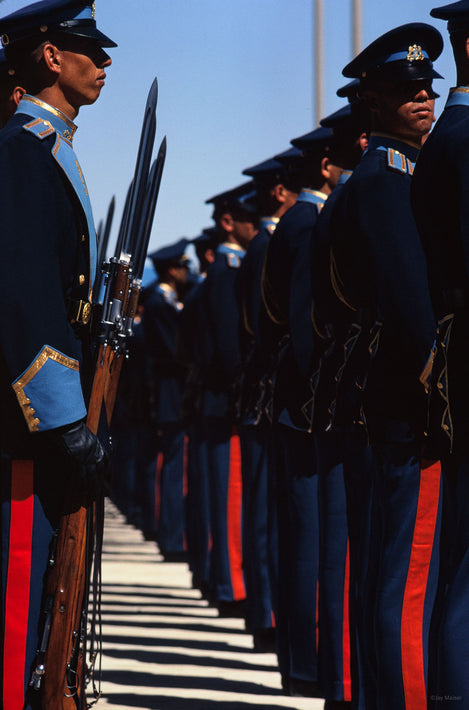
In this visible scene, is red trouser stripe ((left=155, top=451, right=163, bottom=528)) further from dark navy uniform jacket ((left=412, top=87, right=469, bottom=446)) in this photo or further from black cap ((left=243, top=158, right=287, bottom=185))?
dark navy uniform jacket ((left=412, top=87, right=469, bottom=446))

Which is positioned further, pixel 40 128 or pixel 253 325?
pixel 253 325

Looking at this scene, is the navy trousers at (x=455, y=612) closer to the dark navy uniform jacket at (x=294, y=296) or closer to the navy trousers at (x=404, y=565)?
the navy trousers at (x=404, y=565)

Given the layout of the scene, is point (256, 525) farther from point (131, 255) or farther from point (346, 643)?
point (131, 255)

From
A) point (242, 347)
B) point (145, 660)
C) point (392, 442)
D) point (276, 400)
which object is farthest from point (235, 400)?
point (392, 442)

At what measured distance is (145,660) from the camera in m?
6.63

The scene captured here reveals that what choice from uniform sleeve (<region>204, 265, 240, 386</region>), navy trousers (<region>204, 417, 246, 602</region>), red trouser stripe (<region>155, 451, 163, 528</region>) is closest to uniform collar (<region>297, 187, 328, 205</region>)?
uniform sleeve (<region>204, 265, 240, 386</region>)

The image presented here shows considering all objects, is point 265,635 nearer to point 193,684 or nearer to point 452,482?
point 193,684

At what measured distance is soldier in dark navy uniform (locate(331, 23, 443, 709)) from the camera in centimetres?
383

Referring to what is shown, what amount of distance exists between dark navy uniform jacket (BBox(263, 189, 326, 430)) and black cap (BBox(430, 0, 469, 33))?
1.92 metres

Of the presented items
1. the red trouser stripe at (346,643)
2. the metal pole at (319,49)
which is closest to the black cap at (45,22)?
the red trouser stripe at (346,643)

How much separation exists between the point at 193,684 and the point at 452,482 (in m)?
2.97

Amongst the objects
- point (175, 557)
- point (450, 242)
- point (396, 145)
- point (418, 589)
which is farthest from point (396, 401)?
point (175, 557)

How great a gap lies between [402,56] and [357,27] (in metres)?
9.94

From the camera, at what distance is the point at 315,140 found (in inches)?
219
